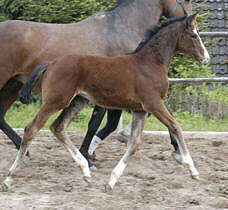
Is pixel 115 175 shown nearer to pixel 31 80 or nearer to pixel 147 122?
pixel 31 80

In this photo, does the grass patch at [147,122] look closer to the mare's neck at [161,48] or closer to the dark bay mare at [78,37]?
the dark bay mare at [78,37]

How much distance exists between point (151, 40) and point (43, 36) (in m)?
1.31

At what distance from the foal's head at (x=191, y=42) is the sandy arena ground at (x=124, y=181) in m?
1.19

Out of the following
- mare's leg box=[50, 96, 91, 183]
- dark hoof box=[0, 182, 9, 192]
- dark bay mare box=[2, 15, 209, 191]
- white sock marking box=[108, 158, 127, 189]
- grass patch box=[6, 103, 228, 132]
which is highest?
dark bay mare box=[2, 15, 209, 191]

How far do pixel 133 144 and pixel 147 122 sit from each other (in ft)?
12.0

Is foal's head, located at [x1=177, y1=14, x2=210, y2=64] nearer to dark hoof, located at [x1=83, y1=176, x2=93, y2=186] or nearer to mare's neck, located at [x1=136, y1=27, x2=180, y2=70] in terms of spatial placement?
mare's neck, located at [x1=136, y1=27, x2=180, y2=70]

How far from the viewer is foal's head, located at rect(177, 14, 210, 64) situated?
164 inches

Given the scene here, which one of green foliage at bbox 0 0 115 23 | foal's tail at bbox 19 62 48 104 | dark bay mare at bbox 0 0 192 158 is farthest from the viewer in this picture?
green foliage at bbox 0 0 115 23

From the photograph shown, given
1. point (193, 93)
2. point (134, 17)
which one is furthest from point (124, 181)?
point (193, 93)

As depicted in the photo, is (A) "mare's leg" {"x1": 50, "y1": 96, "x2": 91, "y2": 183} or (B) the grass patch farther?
(B) the grass patch

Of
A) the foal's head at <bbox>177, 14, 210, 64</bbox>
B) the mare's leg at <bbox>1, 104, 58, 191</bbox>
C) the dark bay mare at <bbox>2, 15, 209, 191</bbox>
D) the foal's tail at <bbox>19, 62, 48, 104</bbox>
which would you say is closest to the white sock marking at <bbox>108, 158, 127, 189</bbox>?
the dark bay mare at <bbox>2, 15, 209, 191</bbox>

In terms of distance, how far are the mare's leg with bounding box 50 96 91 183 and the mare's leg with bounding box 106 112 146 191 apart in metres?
0.25

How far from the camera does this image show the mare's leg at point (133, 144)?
3840 mm

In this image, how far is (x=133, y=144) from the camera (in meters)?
4.00
